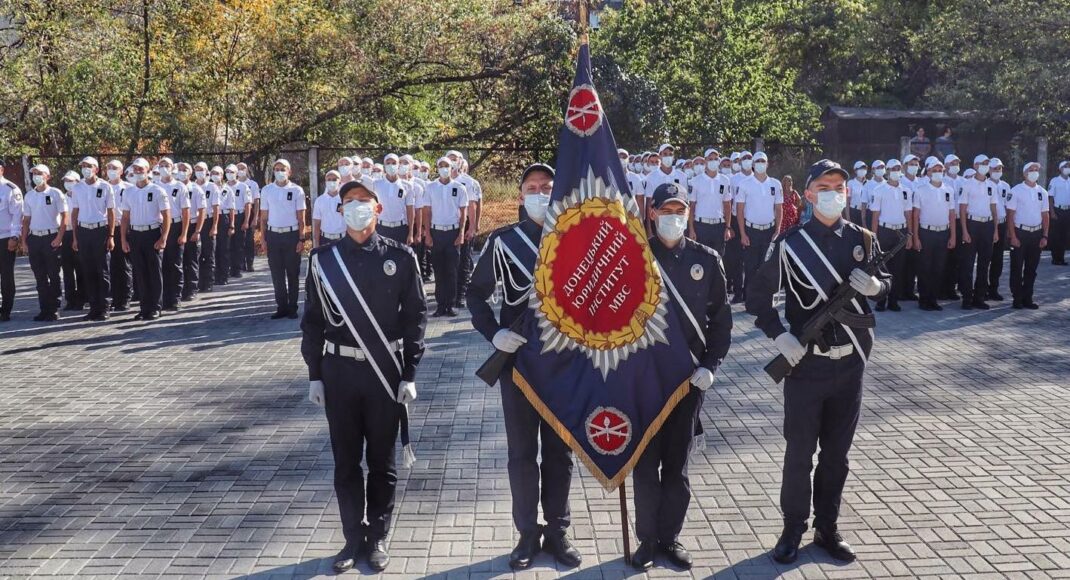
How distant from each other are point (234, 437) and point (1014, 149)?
70.9 ft

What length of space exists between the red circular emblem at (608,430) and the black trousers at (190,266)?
1137 centimetres

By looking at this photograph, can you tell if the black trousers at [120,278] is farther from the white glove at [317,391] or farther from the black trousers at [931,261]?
the black trousers at [931,261]

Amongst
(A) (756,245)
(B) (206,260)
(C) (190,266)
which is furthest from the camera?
(B) (206,260)

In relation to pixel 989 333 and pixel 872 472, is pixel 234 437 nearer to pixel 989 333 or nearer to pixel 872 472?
pixel 872 472

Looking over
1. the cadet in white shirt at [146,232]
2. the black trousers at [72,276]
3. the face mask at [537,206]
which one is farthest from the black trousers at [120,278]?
the face mask at [537,206]

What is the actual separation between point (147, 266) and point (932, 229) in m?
10.9

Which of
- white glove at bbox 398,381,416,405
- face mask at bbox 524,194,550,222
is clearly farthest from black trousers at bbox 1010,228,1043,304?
white glove at bbox 398,381,416,405

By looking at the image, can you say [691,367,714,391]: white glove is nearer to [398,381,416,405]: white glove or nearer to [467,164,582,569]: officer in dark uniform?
[467,164,582,569]: officer in dark uniform

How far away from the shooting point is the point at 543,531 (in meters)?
5.53

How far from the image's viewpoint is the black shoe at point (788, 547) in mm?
5402

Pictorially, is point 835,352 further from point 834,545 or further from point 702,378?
point 834,545

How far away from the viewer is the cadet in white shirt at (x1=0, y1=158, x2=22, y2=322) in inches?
530

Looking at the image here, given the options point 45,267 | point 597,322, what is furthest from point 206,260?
point 597,322

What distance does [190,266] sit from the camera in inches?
615
